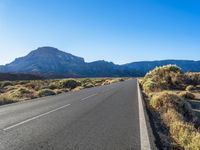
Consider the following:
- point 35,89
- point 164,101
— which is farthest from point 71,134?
point 35,89

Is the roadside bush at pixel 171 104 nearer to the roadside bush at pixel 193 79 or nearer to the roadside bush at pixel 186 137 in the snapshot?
the roadside bush at pixel 186 137

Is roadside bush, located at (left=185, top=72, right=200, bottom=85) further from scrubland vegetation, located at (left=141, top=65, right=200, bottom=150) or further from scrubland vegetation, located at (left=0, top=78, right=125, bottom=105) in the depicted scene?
scrubland vegetation, located at (left=0, top=78, right=125, bottom=105)

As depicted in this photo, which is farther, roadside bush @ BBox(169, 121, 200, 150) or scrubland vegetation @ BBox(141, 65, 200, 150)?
scrubland vegetation @ BBox(141, 65, 200, 150)

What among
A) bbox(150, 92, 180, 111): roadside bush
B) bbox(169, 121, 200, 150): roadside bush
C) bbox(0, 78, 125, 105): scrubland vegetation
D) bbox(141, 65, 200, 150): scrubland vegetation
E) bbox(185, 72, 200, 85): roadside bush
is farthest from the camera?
bbox(185, 72, 200, 85): roadside bush

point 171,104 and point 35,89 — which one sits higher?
point 171,104

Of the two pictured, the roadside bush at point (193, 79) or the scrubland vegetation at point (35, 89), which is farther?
the roadside bush at point (193, 79)

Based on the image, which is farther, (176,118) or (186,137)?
(176,118)

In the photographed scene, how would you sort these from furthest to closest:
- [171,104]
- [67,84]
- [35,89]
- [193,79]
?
[67,84] → [193,79] → [35,89] → [171,104]

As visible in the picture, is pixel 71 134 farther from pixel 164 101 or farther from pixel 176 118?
pixel 164 101

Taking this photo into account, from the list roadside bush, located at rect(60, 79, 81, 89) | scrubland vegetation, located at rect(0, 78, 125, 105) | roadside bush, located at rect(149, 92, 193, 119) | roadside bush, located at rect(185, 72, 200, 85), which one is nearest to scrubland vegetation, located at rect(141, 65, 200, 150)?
roadside bush, located at rect(149, 92, 193, 119)

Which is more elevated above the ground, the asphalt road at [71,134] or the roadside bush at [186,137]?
the asphalt road at [71,134]

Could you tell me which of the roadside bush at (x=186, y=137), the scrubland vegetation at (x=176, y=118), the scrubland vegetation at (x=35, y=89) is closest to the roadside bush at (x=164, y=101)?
the scrubland vegetation at (x=176, y=118)

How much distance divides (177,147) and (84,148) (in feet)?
7.65

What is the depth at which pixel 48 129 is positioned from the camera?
9.60 metres
